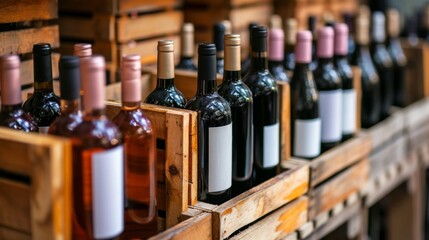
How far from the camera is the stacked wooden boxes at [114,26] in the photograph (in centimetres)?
187

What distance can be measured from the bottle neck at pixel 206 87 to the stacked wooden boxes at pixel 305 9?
3.79ft

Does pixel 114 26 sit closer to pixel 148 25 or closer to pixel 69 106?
pixel 148 25

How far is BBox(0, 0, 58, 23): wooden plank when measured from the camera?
4.63 feet

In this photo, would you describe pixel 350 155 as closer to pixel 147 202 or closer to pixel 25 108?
pixel 147 202

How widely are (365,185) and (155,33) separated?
0.77 meters

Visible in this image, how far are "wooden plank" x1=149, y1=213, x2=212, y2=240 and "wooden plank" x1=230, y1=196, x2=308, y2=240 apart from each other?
0.09m

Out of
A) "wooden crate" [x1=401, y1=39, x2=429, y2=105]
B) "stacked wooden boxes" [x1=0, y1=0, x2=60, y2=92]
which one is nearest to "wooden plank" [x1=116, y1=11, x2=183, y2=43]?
"stacked wooden boxes" [x1=0, y1=0, x2=60, y2=92]

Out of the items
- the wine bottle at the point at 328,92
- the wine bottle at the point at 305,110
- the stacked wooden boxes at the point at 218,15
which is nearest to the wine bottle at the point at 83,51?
the wine bottle at the point at 305,110

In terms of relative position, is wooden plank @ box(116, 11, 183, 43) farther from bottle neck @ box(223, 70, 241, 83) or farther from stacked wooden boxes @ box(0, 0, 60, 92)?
bottle neck @ box(223, 70, 241, 83)

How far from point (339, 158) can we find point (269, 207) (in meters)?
0.38

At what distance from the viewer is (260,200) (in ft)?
4.72

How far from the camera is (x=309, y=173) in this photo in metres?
1.64

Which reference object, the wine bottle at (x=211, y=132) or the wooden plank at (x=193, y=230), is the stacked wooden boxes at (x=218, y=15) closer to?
the wine bottle at (x=211, y=132)

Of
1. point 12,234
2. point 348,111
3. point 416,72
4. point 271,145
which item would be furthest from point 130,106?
point 416,72
